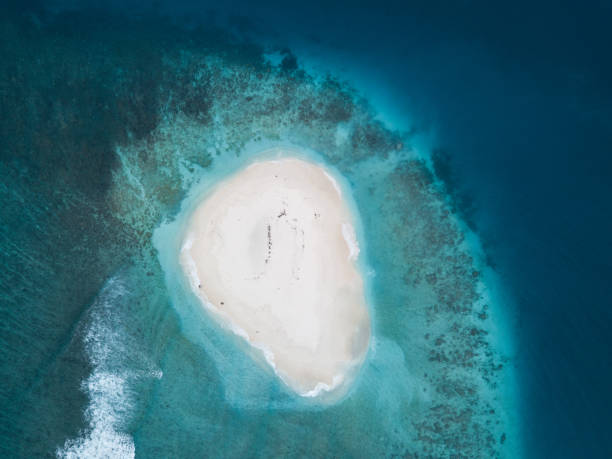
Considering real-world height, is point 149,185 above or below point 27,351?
above

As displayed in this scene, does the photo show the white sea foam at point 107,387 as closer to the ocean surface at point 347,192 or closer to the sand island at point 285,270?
the ocean surface at point 347,192

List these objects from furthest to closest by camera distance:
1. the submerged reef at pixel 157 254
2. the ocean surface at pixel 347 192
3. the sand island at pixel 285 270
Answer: the sand island at pixel 285 270, the ocean surface at pixel 347 192, the submerged reef at pixel 157 254

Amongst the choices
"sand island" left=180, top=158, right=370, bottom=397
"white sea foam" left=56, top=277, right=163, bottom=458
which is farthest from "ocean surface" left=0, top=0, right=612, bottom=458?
"sand island" left=180, top=158, right=370, bottom=397

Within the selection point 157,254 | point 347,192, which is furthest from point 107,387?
point 347,192

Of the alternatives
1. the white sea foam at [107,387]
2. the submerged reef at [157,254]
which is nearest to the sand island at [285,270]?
the submerged reef at [157,254]

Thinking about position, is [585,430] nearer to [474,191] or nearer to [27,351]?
[474,191]

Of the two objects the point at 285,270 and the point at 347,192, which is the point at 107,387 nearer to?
the point at 285,270

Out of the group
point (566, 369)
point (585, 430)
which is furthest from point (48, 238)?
point (585, 430)
